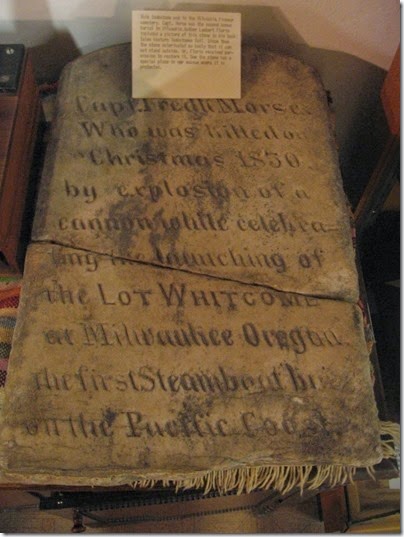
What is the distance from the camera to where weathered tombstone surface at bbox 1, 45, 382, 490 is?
0.84 metres

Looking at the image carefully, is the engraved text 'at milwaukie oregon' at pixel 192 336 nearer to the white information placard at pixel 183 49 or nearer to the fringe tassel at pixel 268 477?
the fringe tassel at pixel 268 477

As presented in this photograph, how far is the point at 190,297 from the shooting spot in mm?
913

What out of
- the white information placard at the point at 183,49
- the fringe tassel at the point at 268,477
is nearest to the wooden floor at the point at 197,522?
the fringe tassel at the point at 268,477

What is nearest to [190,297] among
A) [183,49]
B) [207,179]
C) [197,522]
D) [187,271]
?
[187,271]

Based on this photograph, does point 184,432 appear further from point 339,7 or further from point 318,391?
point 339,7

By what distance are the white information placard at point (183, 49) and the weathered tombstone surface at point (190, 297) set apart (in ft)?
0.14

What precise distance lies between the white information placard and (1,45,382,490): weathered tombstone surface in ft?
0.14

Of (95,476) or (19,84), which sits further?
(19,84)

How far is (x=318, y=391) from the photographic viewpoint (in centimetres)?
86

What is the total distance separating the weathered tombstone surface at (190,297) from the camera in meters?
0.84

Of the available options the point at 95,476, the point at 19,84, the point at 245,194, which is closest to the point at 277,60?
the point at 245,194

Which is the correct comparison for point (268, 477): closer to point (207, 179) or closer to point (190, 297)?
point (190, 297)

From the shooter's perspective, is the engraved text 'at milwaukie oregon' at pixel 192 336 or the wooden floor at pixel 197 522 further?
the wooden floor at pixel 197 522

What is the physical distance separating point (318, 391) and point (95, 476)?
37cm
